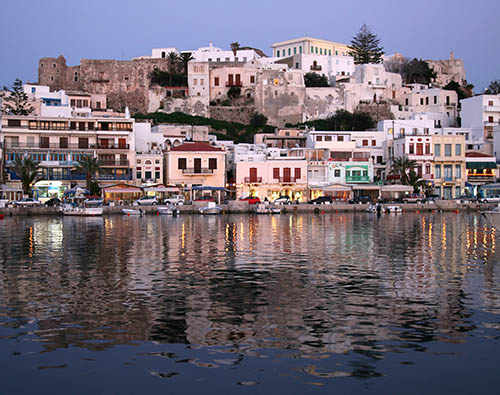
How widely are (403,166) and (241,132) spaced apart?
96.1 ft

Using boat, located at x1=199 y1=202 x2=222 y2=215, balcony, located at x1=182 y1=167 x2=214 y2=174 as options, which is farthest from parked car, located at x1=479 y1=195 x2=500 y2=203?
balcony, located at x1=182 y1=167 x2=214 y2=174

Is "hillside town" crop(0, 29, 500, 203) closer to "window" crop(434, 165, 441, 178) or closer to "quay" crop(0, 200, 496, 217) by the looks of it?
"window" crop(434, 165, 441, 178)

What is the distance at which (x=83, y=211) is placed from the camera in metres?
50.5

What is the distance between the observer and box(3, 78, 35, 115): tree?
67.2m

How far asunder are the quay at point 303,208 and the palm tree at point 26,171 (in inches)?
147

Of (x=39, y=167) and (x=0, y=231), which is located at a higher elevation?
(x=39, y=167)

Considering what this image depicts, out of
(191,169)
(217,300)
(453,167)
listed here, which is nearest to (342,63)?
(453,167)

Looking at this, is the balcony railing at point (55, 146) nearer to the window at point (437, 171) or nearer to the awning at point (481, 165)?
the window at point (437, 171)

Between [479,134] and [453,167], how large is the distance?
11413mm

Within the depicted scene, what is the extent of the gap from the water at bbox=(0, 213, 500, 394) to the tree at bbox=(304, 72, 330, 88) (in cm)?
7213

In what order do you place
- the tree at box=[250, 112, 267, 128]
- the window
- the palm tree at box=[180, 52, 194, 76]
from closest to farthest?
the window, the tree at box=[250, 112, 267, 128], the palm tree at box=[180, 52, 194, 76]

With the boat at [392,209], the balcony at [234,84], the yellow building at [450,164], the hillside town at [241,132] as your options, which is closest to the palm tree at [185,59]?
the hillside town at [241,132]

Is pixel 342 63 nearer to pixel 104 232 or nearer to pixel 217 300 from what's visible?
pixel 104 232

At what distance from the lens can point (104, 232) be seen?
3438 cm
